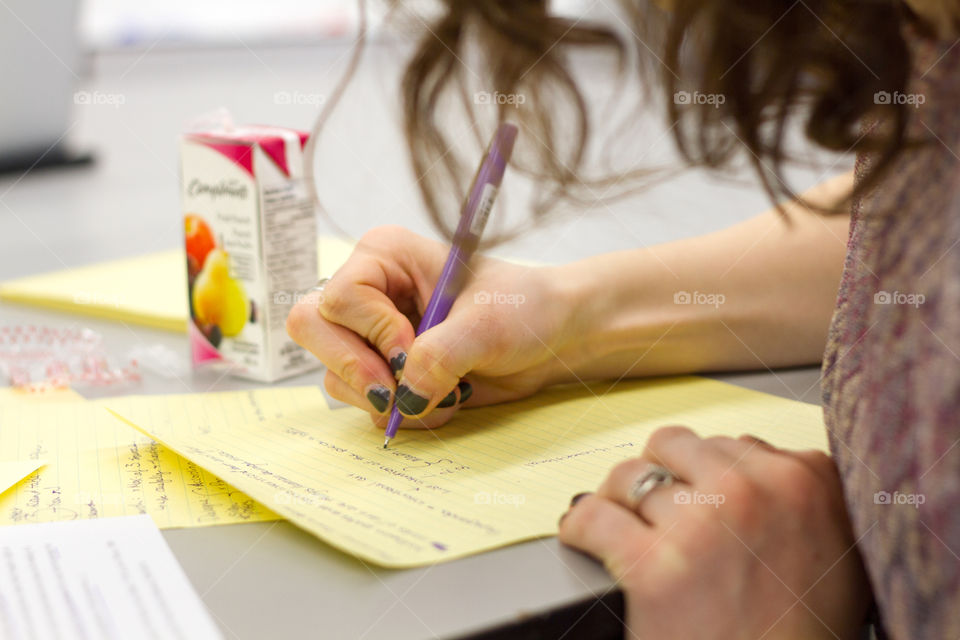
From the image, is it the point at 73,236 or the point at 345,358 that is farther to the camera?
the point at 73,236

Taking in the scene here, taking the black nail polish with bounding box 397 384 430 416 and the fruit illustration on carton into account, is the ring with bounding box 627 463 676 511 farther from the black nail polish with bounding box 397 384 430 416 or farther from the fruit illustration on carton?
the fruit illustration on carton

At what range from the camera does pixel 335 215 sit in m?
1.38

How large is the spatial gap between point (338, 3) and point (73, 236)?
9.31 feet

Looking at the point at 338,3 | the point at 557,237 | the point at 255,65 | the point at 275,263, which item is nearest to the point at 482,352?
the point at 275,263

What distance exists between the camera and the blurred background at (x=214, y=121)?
62 cm

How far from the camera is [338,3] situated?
3848 millimetres

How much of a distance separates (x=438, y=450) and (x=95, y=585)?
0.24 m

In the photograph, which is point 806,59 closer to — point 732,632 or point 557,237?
point 732,632

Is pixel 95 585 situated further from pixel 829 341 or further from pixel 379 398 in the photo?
pixel 829 341

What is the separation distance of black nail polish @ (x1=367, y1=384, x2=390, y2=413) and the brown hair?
17cm

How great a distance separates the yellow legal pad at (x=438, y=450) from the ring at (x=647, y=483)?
5cm

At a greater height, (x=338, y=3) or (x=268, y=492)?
(x=338, y=3)

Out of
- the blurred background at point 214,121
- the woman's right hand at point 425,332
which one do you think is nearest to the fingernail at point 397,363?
the woman's right hand at point 425,332

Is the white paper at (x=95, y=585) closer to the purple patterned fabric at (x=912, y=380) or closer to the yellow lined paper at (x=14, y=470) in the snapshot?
the yellow lined paper at (x=14, y=470)
